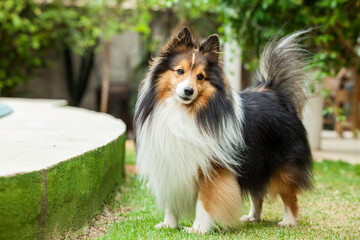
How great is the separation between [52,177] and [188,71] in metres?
1.23

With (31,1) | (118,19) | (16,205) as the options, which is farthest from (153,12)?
(16,205)

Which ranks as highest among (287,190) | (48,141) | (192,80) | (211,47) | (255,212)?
(211,47)

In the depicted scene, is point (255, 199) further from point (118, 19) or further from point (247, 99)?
point (118, 19)

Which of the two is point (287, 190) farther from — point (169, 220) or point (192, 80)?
point (192, 80)

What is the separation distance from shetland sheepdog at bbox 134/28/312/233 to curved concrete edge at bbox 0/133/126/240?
445mm

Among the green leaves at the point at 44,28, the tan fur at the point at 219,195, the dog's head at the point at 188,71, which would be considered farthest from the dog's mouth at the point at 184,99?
the green leaves at the point at 44,28

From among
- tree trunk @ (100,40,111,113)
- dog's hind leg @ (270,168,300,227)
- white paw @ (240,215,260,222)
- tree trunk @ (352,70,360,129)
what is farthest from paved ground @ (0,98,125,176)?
tree trunk @ (352,70,360,129)

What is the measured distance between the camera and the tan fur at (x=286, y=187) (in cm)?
409

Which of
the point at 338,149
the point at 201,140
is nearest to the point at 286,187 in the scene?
the point at 201,140

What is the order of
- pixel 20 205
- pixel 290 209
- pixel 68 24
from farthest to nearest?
pixel 68 24, pixel 290 209, pixel 20 205

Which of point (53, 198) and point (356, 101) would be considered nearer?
point (53, 198)

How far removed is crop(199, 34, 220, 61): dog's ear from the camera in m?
3.71

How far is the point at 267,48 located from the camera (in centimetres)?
455

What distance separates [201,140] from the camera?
3523 millimetres
